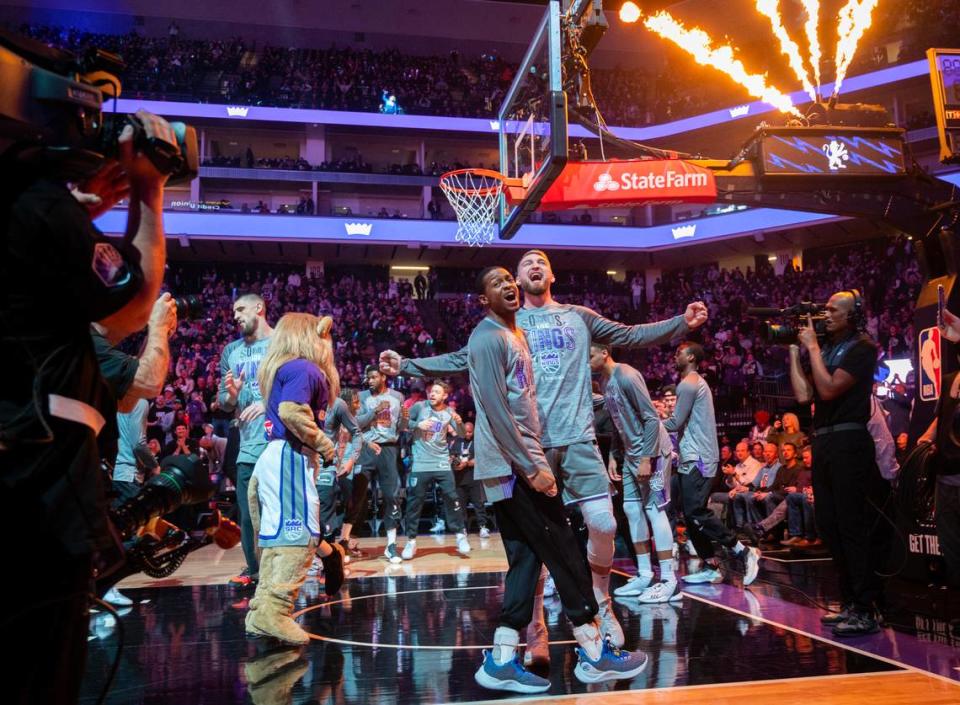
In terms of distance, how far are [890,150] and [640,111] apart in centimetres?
2693

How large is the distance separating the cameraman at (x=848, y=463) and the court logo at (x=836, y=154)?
1.93 meters

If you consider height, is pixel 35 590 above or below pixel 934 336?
below

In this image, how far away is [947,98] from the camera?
250 inches

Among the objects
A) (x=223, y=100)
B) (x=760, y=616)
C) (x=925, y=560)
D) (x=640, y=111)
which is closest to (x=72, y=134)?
(x=760, y=616)

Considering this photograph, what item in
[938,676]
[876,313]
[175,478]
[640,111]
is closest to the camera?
[175,478]

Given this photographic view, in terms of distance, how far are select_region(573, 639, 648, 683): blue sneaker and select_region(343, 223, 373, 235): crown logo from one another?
Result: 25594mm

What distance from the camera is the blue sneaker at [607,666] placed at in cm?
385

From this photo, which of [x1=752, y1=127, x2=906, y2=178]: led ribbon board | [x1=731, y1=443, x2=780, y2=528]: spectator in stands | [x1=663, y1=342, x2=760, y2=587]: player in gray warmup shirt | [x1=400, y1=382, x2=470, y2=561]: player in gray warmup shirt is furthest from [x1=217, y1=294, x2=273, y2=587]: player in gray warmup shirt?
[x1=731, y1=443, x2=780, y2=528]: spectator in stands

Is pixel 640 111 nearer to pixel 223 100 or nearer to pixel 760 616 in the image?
pixel 223 100

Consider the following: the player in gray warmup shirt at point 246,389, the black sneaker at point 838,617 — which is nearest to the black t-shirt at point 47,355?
the player in gray warmup shirt at point 246,389

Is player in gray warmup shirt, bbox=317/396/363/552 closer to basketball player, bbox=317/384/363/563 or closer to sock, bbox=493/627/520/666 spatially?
basketball player, bbox=317/384/363/563

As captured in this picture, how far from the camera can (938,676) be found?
3908 mm

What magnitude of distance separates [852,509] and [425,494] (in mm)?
5810

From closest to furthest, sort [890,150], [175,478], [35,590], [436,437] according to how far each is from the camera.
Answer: [35,590] → [175,478] → [890,150] → [436,437]
